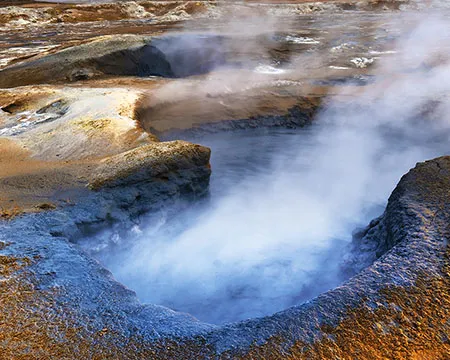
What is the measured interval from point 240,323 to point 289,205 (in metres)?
2.83

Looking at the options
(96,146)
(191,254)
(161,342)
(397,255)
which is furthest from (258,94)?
(161,342)

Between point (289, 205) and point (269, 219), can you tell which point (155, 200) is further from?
point (289, 205)

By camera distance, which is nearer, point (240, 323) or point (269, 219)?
point (240, 323)

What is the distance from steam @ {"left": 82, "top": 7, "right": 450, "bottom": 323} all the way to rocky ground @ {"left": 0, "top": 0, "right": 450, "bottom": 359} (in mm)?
319

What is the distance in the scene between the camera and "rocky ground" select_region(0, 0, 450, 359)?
1.79 meters

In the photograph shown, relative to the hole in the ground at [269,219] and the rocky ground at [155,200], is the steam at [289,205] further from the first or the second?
the rocky ground at [155,200]

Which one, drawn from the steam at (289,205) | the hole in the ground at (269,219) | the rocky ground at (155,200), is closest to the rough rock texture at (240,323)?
the rocky ground at (155,200)

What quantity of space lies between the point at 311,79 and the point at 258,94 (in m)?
1.46

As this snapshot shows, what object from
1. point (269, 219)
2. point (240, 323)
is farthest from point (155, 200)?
point (240, 323)

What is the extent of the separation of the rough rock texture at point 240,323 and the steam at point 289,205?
973 millimetres

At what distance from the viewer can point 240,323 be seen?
1928mm

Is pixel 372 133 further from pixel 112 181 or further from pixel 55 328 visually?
pixel 55 328

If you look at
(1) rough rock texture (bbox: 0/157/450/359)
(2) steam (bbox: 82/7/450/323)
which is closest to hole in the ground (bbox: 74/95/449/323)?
(2) steam (bbox: 82/7/450/323)

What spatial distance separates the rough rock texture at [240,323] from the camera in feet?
5.72
